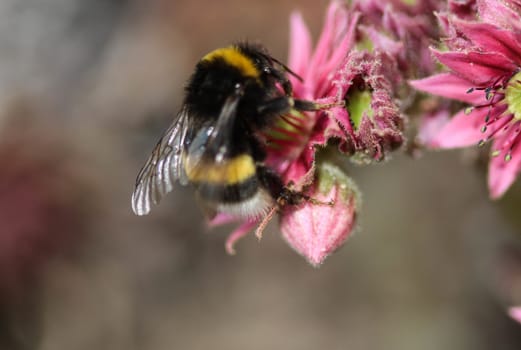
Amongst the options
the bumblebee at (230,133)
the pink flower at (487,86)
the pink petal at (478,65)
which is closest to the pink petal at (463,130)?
the pink flower at (487,86)

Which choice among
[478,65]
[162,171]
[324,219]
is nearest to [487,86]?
[478,65]

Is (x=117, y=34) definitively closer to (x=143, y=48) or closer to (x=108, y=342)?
(x=143, y=48)

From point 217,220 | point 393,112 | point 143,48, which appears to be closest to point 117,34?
point 143,48

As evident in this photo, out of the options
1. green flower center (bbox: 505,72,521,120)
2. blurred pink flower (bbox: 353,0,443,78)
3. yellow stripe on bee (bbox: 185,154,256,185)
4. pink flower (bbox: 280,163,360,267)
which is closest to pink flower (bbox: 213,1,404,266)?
pink flower (bbox: 280,163,360,267)

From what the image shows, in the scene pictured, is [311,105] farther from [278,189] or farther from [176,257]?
[176,257]

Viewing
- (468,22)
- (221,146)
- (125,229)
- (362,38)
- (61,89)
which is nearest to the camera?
(221,146)

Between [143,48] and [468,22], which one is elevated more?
[468,22]

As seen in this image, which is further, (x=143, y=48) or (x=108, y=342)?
(x=143, y=48)
